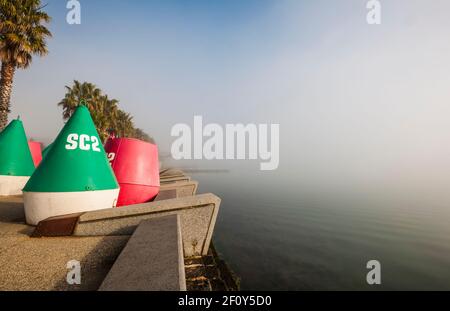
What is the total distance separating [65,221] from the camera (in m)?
4.36

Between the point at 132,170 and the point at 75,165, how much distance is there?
6.09ft

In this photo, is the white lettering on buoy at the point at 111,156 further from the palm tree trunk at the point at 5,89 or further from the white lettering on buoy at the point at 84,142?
the palm tree trunk at the point at 5,89

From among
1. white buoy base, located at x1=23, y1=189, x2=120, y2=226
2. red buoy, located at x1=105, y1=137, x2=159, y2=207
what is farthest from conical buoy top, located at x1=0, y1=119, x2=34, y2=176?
white buoy base, located at x1=23, y1=189, x2=120, y2=226

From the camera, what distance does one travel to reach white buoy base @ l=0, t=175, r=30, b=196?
9.19 m

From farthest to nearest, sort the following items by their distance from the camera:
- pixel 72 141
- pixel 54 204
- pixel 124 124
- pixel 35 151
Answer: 1. pixel 124 124
2. pixel 35 151
3. pixel 72 141
4. pixel 54 204

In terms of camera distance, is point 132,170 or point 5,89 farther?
point 5,89

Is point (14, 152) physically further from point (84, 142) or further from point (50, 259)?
point (50, 259)

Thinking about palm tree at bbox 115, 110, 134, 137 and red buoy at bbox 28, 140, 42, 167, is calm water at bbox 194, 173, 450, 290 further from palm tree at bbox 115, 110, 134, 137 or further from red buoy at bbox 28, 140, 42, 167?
palm tree at bbox 115, 110, 134, 137

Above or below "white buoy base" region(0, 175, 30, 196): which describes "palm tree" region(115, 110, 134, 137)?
above

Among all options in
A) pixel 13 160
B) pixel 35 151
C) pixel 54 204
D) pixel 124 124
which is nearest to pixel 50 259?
pixel 54 204

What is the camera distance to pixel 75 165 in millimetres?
5172

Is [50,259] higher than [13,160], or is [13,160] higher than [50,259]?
[13,160]

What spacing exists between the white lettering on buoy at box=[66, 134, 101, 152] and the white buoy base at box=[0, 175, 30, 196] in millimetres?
6077
